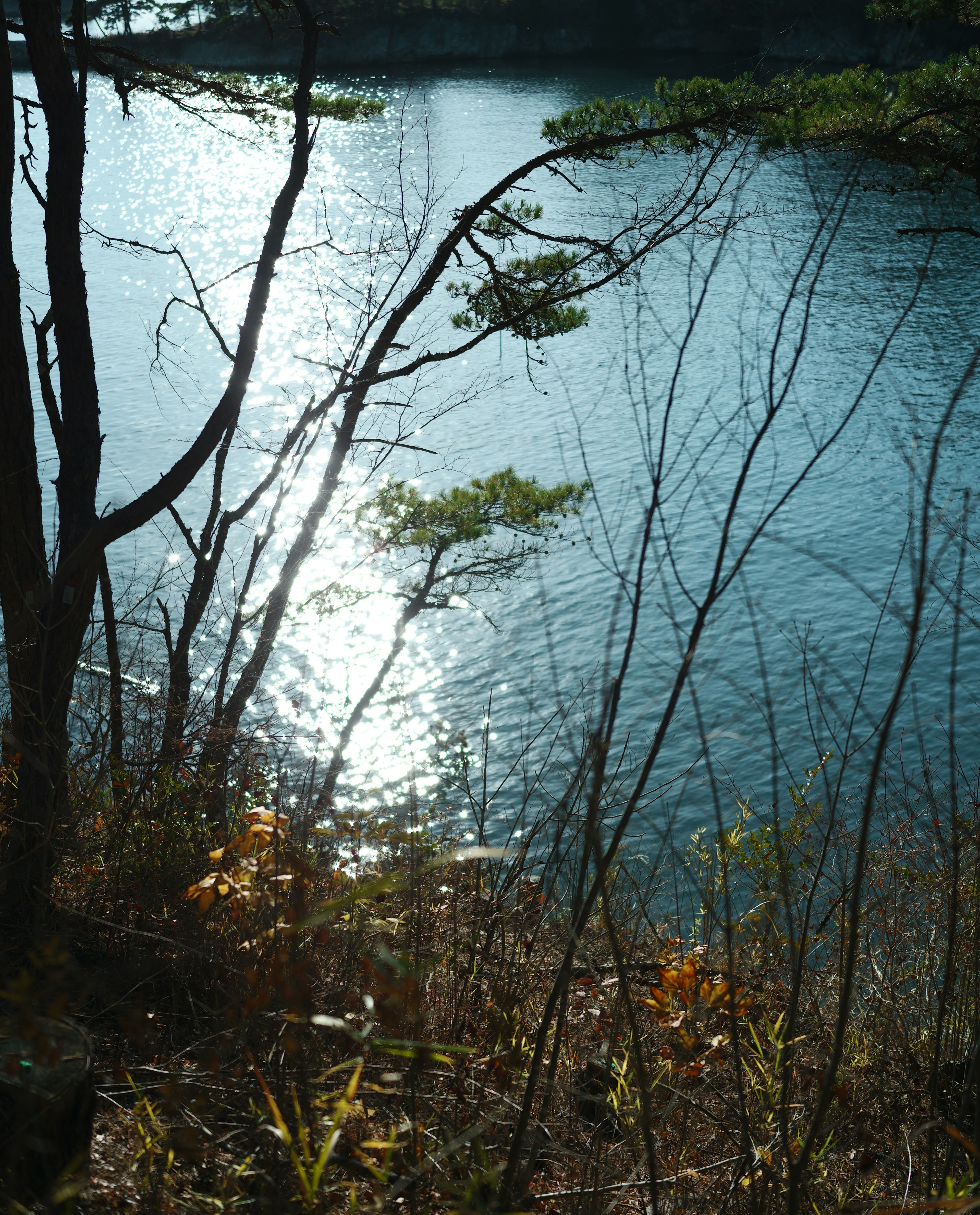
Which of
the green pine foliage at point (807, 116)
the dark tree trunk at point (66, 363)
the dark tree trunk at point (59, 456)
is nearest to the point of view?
the dark tree trunk at point (59, 456)

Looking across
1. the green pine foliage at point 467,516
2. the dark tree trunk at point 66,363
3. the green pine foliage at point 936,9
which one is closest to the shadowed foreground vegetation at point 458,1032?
the dark tree trunk at point 66,363

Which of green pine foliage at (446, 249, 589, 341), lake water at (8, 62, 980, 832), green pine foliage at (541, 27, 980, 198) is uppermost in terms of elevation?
green pine foliage at (541, 27, 980, 198)

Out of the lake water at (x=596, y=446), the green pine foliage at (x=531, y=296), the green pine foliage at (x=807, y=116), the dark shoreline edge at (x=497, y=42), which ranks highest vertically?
the dark shoreline edge at (x=497, y=42)

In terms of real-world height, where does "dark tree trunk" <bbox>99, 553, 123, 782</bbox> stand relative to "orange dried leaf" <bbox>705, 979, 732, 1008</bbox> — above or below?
below

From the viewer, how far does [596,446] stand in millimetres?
20078

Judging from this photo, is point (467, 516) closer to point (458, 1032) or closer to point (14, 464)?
point (14, 464)

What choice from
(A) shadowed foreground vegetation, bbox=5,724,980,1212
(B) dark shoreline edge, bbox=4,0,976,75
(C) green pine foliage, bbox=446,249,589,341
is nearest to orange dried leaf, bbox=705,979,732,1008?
(A) shadowed foreground vegetation, bbox=5,724,980,1212

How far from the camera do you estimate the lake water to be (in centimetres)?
1234

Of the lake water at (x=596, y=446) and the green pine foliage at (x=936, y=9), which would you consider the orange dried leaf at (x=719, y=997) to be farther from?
the green pine foliage at (x=936, y=9)

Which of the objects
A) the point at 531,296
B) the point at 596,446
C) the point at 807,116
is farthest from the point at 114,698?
the point at 596,446

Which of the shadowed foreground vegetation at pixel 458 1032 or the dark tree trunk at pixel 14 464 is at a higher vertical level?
the dark tree trunk at pixel 14 464

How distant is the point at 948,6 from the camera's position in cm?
654

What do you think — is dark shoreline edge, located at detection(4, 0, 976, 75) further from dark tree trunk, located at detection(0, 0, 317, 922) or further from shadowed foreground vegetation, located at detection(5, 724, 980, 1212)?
shadowed foreground vegetation, located at detection(5, 724, 980, 1212)

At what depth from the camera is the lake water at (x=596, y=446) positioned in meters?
12.3
